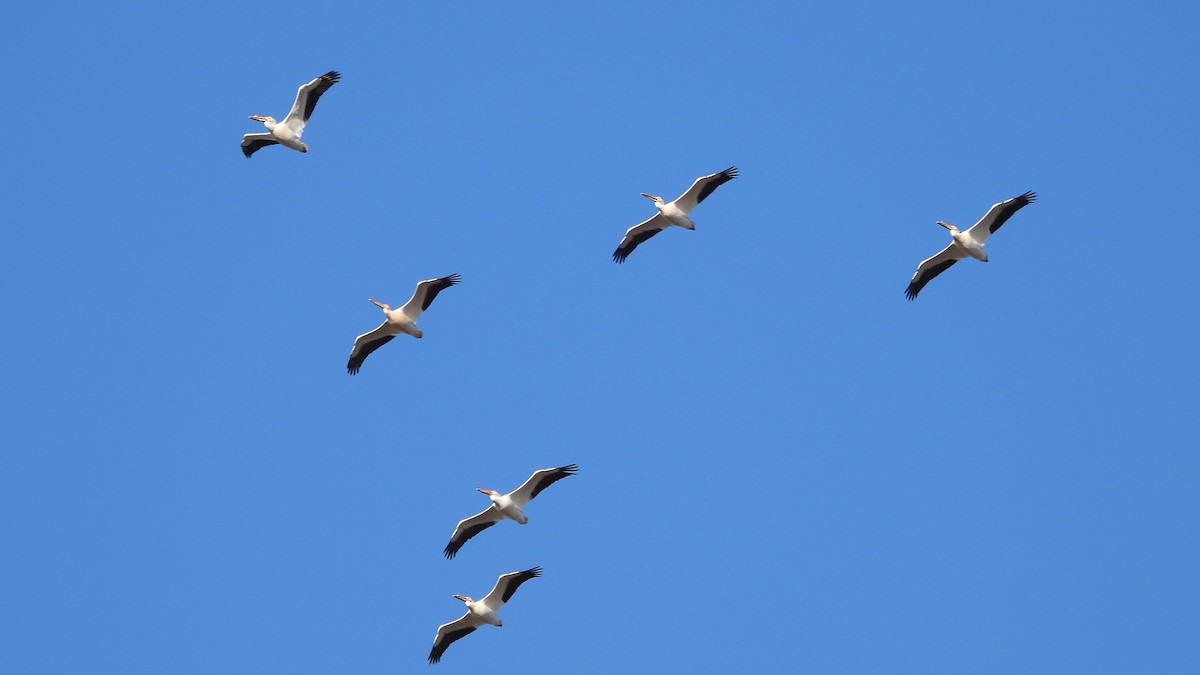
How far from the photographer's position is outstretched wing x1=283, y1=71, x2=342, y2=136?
30.4 metres

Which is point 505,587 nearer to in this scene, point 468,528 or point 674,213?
point 468,528

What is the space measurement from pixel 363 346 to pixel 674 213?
7.47m

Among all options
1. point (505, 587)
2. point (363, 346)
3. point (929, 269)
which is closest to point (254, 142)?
point (363, 346)

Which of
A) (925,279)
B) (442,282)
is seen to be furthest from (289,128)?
(925,279)

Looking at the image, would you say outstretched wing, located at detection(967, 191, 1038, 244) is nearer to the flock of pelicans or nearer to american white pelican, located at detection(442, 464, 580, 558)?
the flock of pelicans

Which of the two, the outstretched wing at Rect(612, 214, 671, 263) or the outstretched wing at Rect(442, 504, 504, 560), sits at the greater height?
the outstretched wing at Rect(612, 214, 671, 263)

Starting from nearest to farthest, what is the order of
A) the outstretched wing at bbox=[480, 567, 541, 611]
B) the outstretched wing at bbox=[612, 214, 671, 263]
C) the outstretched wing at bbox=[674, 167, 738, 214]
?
the outstretched wing at bbox=[480, 567, 541, 611] → the outstretched wing at bbox=[674, 167, 738, 214] → the outstretched wing at bbox=[612, 214, 671, 263]

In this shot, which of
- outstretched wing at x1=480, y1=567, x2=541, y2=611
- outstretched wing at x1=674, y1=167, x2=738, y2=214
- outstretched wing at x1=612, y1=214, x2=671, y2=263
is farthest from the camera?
outstretched wing at x1=612, y1=214, x2=671, y2=263

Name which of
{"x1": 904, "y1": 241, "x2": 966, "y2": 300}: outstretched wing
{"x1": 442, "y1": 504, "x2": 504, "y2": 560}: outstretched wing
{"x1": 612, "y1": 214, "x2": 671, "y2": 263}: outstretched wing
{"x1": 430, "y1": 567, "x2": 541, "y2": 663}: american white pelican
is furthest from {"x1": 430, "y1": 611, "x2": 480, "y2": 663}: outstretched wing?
{"x1": 904, "y1": 241, "x2": 966, "y2": 300}: outstretched wing

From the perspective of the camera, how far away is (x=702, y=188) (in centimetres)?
3231

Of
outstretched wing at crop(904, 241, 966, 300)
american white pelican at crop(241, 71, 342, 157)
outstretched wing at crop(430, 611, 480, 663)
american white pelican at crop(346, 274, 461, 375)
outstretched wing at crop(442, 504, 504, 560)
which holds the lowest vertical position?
outstretched wing at crop(430, 611, 480, 663)

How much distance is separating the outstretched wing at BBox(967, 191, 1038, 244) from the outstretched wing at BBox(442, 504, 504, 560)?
11645mm

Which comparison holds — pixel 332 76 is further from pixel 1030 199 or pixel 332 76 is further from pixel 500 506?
pixel 1030 199

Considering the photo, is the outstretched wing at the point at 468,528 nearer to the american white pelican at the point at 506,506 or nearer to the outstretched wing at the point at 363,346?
the american white pelican at the point at 506,506
